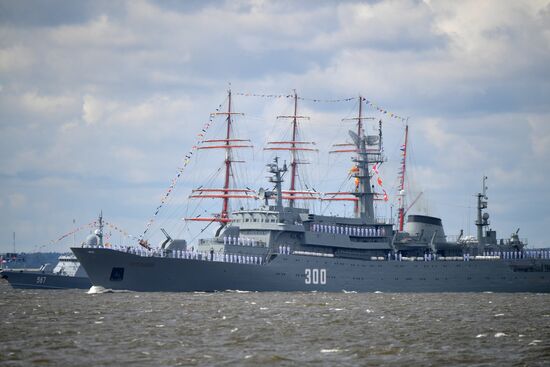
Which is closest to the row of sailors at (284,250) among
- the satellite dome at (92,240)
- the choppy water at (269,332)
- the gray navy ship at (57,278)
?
the choppy water at (269,332)

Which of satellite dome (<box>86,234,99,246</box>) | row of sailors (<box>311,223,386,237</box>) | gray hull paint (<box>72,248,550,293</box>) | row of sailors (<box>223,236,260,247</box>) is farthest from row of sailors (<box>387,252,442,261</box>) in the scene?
satellite dome (<box>86,234,99,246</box>)

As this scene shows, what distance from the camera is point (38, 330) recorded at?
4597 cm

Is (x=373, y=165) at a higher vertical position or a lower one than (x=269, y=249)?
higher

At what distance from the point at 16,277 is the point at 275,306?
45477 millimetres

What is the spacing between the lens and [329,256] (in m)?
86.1

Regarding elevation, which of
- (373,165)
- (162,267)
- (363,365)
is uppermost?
(373,165)

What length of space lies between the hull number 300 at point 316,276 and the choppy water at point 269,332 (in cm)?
1303

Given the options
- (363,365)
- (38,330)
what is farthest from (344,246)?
(363,365)

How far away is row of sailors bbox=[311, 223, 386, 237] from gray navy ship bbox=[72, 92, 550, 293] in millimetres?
108

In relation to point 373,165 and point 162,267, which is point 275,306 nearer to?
point 162,267

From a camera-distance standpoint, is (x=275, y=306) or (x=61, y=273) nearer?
(x=275, y=306)

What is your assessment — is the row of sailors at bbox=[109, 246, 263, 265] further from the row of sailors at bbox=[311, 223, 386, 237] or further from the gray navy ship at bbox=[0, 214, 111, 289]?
the gray navy ship at bbox=[0, 214, 111, 289]

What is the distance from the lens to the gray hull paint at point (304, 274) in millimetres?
77188

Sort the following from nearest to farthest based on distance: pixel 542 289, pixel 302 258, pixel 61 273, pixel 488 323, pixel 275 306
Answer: pixel 488 323 → pixel 275 306 → pixel 302 258 → pixel 542 289 → pixel 61 273
